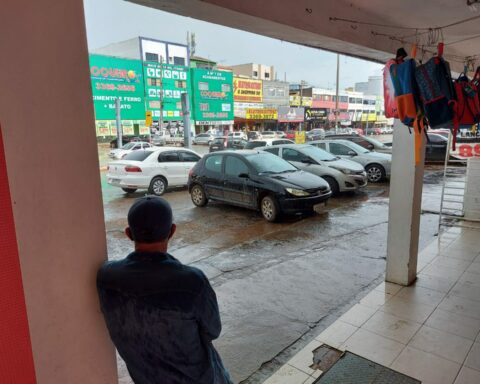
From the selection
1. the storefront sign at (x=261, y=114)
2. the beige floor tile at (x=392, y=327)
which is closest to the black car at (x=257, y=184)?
the beige floor tile at (x=392, y=327)

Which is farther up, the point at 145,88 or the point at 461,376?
the point at 145,88

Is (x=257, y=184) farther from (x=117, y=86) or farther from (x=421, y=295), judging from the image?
(x=117, y=86)

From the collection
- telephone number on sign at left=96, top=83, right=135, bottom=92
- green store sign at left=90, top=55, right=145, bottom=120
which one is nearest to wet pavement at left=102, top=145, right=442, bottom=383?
green store sign at left=90, top=55, right=145, bottom=120

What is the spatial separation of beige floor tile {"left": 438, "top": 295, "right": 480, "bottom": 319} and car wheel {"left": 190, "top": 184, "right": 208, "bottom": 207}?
589 cm

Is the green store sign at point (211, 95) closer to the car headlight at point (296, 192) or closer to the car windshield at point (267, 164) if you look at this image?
the car windshield at point (267, 164)

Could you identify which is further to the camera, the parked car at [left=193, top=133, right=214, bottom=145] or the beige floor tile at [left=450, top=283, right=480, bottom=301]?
the parked car at [left=193, top=133, right=214, bottom=145]

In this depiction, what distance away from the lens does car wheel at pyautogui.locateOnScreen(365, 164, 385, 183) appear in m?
11.3

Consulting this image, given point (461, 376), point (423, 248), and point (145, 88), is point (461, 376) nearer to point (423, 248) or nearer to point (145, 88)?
point (423, 248)

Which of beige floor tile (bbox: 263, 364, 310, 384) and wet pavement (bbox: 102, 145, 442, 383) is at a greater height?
beige floor tile (bbox: 263, 364, 310, 384)

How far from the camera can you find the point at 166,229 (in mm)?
1464

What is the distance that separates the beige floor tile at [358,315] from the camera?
11.2 ft

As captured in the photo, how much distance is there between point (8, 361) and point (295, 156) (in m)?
9.19

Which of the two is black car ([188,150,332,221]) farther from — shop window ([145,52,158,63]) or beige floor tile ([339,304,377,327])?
shop window ([145,52,158,63])

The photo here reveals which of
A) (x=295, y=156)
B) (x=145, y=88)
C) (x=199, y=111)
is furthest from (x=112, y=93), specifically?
(x=295, y=156)
